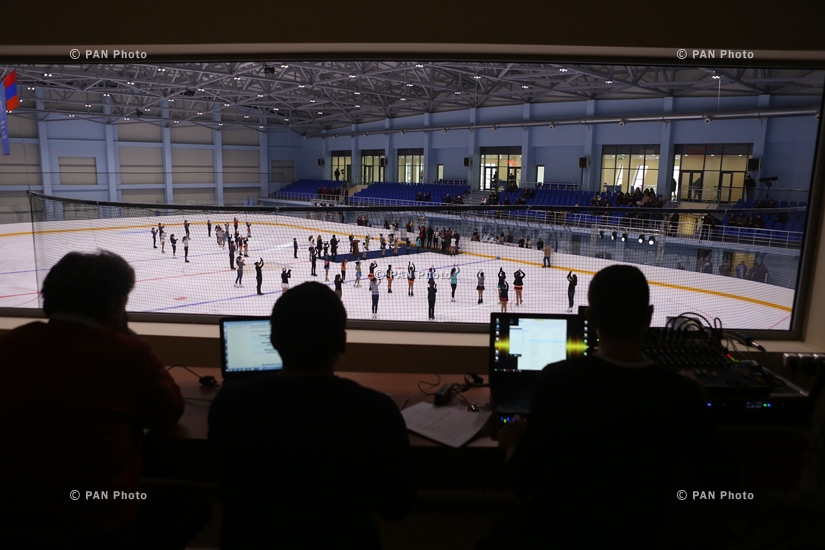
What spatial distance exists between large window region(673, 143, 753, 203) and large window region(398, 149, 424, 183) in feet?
22.4

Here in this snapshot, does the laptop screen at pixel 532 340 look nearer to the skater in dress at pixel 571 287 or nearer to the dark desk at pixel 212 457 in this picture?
the dark desk at pixel 212 457

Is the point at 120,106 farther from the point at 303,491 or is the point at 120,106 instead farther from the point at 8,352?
the point at 303,491

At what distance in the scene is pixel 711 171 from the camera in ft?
41.4

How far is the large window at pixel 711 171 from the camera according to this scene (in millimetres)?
11684

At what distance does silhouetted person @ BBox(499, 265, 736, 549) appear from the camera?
114 centimetres

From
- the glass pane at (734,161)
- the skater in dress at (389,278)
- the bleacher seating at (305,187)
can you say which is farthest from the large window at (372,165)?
the glass pane at (734,161)

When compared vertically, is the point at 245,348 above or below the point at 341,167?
below

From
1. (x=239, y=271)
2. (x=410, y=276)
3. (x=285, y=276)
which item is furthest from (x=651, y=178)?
(x=239, y=271)

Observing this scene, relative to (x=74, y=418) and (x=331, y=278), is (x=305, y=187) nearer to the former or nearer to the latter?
(x=74, y=418)

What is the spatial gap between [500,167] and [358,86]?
544cm

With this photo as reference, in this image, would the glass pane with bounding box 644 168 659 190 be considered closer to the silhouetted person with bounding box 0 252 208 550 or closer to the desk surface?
the desk surface

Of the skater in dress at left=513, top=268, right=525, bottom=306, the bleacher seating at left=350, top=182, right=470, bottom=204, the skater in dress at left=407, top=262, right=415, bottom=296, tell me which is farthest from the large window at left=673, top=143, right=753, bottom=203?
the skater in dress at left=407, top=262, right=415, bottom=296
